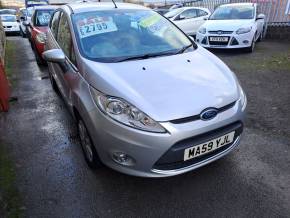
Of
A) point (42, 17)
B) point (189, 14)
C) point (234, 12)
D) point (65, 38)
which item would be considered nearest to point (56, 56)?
point (65, 38)

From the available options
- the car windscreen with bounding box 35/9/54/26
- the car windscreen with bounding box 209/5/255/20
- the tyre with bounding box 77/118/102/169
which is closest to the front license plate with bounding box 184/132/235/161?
the tyre with bounding box 77/118/102/169

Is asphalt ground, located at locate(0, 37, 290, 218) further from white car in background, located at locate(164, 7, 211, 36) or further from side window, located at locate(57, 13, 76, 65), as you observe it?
white car in background, located at locate(164, 7, 211, 36)

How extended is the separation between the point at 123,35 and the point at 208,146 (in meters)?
1.67

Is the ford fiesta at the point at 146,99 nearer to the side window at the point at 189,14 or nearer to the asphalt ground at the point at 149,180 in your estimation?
the asphalt ground at the point at 149,180

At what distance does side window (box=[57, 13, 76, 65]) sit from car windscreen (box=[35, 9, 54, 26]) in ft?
15.1

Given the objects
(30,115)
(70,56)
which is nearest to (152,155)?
(70,56)

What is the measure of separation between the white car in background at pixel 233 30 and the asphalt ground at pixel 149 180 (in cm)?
407

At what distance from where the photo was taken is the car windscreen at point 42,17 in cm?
837

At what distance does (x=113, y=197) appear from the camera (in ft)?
9.22

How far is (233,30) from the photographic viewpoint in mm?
8328

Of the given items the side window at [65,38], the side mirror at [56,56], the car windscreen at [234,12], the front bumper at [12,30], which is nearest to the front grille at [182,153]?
the side window at [65,38]

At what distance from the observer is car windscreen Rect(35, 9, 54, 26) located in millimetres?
8367

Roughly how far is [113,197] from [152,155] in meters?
0.71

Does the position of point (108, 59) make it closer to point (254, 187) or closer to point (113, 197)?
point (113, 197)
